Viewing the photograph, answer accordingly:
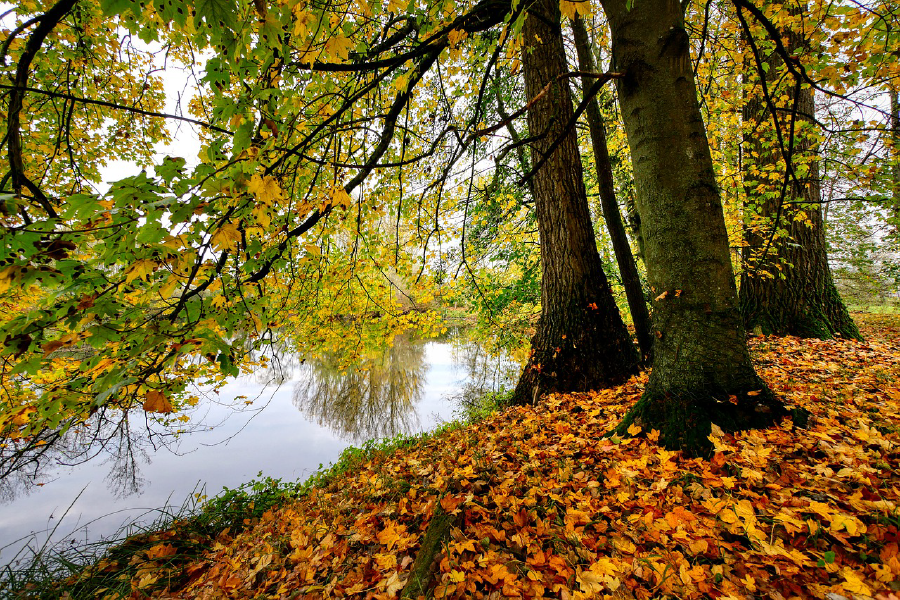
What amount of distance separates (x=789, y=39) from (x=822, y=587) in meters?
6.72

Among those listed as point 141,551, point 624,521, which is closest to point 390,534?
point 624,521

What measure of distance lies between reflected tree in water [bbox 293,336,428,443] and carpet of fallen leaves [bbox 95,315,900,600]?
16.3 feet

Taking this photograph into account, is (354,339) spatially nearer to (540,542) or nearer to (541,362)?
(541,362)

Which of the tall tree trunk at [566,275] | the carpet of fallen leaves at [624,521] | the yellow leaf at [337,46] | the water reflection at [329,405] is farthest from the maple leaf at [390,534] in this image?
the water reflection at [329,405]

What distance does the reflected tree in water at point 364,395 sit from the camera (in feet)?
29.2

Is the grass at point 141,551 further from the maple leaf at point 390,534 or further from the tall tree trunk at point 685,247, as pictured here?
the tall tree trunk at point 685,247

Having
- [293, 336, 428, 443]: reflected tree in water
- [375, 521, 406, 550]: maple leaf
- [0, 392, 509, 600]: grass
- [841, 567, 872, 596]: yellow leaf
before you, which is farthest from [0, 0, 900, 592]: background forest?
[293, 336, 428, 443]: reflected tree in water

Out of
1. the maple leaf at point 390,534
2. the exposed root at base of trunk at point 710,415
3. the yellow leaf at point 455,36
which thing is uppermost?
the yellow leaf at point 455,36

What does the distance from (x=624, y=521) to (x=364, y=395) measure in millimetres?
9970

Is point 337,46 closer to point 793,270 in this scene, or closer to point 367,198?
point 367,198

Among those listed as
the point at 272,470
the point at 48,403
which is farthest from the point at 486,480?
the point at 272,470

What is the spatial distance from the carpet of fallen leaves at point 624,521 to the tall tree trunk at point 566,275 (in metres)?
0.83

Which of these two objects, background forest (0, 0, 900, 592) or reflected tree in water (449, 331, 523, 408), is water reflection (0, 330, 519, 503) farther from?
background forest (0, 0, 900, 592)

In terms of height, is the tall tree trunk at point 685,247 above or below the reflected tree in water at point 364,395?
above
